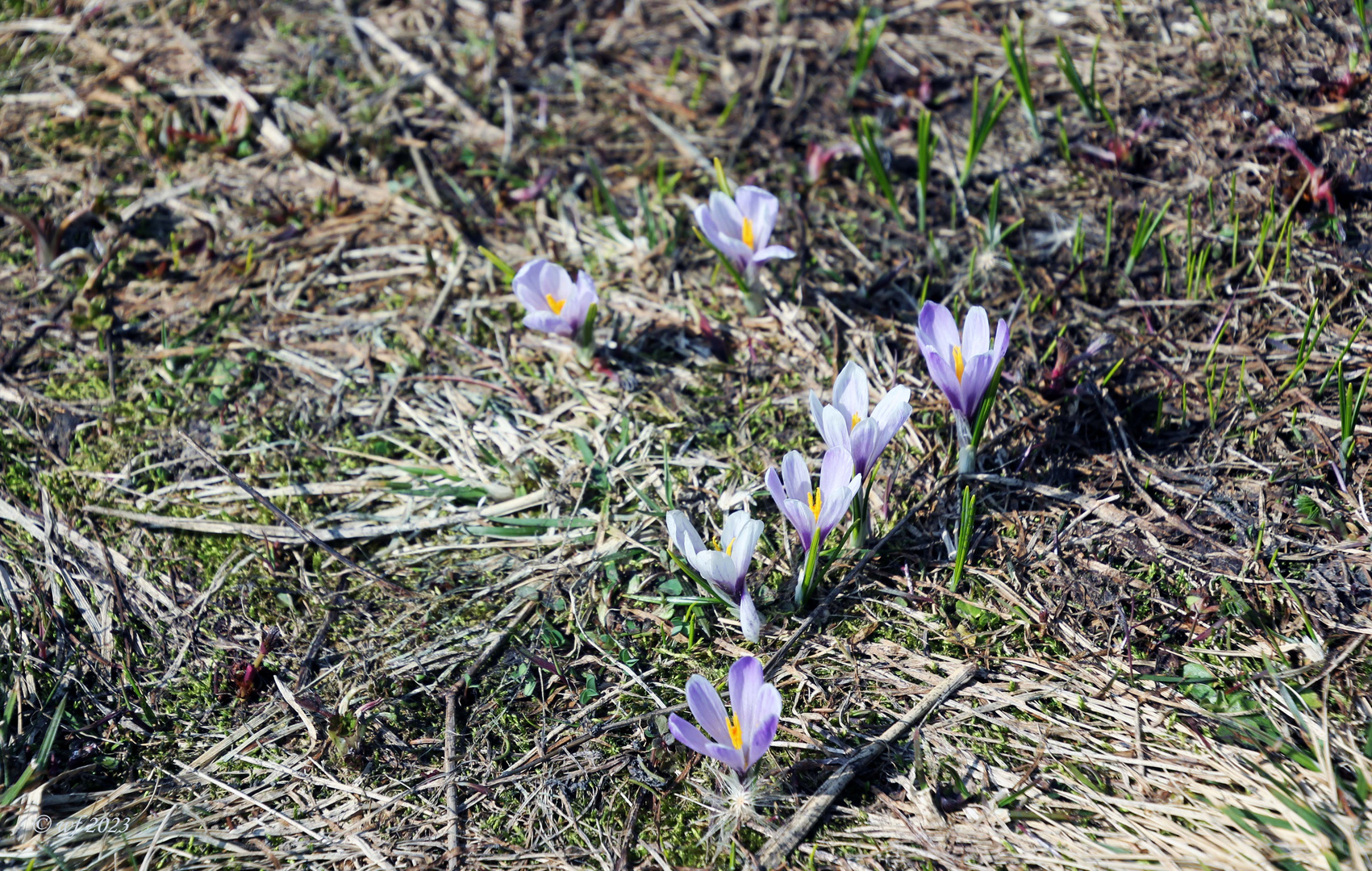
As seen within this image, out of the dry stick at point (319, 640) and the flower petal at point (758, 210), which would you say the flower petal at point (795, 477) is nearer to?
the flower petal at point (758, 210)

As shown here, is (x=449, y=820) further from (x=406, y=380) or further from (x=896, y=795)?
(x=406, y=380)

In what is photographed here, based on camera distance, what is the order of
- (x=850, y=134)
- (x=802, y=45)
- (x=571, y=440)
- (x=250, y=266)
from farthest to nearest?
1. (x=802, y=45)
2. (x=850, y=134)
3. (x=250, y=266)
4. (x=571, y=440)

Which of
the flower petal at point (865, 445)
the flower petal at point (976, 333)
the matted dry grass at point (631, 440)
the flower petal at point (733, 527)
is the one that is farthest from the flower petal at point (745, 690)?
the flower petal at point (976, 333)

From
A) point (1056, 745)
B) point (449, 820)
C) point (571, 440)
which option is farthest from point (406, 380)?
point (1056, 745)

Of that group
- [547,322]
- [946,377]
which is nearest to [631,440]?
[547,322]

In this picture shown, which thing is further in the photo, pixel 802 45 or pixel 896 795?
pixel 802 45

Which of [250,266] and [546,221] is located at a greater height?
[546,221]

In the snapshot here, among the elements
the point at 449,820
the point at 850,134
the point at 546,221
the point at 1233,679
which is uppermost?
the point at 850,134

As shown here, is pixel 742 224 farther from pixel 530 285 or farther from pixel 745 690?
pixel 745 690
